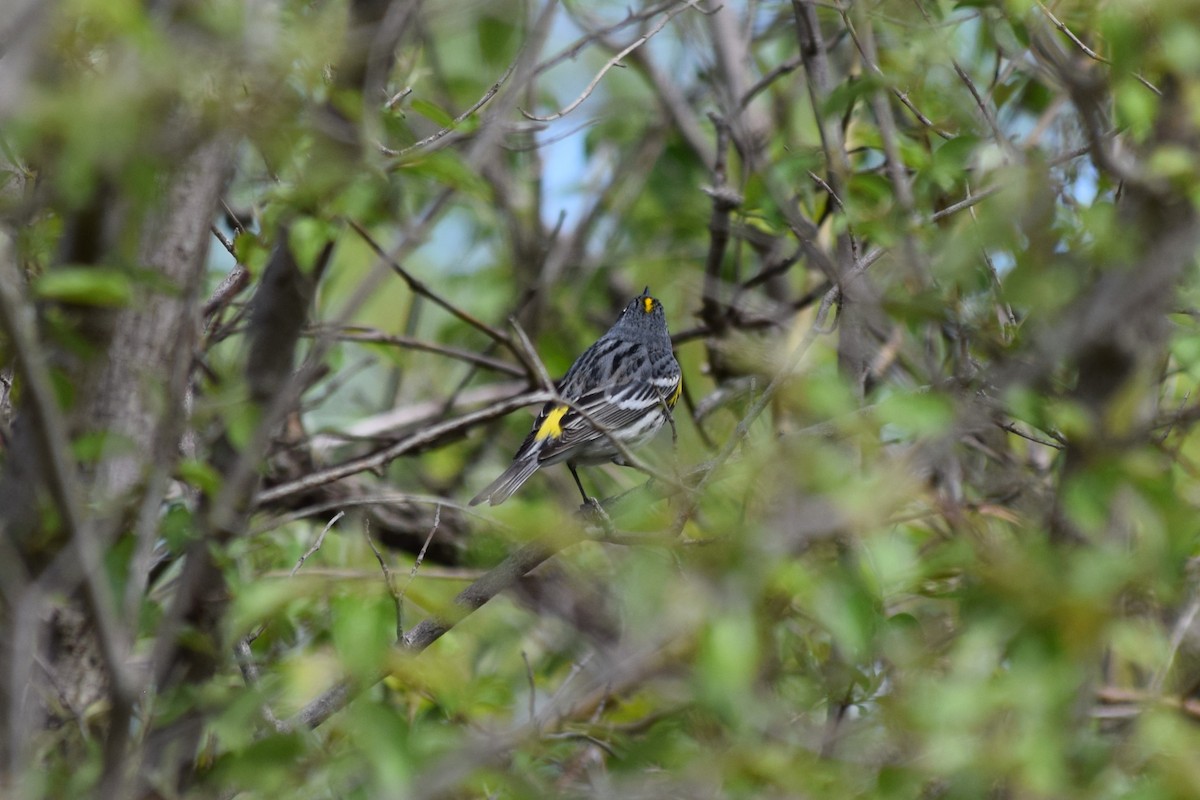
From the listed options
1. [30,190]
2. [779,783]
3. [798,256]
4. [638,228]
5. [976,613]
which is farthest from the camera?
[638,228]

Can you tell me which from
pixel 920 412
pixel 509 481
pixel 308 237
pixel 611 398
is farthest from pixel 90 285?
pixel 611 398

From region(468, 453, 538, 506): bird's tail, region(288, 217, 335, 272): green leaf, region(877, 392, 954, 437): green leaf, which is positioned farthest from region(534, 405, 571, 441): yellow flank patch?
region(877, 392, 954, 437): green leaf

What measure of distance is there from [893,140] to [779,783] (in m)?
2.60

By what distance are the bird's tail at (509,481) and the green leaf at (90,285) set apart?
2.92m

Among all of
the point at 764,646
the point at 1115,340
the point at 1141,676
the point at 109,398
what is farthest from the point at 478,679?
the point at 1141,676

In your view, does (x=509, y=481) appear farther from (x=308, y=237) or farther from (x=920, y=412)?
(x=920, y=412)

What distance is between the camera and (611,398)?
20.0 ft

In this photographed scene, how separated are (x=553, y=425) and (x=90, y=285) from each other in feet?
11.3

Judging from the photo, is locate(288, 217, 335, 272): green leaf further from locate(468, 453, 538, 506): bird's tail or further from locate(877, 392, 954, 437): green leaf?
locate(468, 453, 538, 506): bird's tail

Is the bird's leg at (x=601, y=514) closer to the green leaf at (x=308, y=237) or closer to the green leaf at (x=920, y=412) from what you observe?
the green leaf at (x=920, y=412)

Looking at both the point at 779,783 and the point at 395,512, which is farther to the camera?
the point at 395,512

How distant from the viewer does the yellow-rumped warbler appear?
5.35m

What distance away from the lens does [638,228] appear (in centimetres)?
712

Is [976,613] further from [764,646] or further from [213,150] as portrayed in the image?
[213,150]
